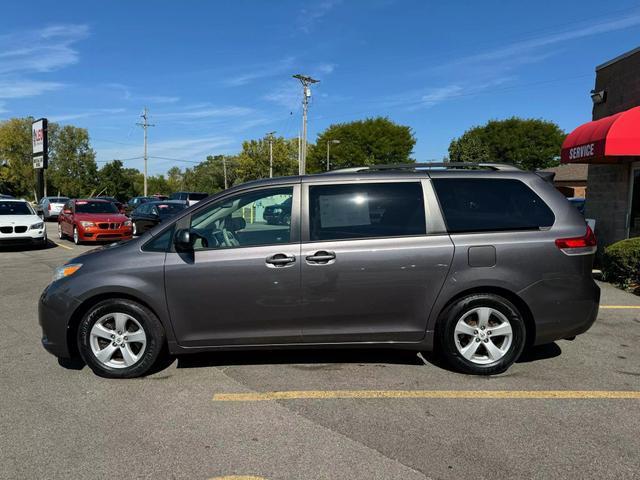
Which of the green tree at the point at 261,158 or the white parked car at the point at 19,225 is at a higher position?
the green tree at the point at 261,158

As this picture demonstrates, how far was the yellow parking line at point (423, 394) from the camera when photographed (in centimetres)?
388

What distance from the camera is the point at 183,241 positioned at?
401 centimetres

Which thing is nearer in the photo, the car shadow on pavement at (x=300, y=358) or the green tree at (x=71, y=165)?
the car shadow on pavement at (x=300, y=358)

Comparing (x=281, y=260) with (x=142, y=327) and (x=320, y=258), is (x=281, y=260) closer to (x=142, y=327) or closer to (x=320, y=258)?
(x=320, y=258)

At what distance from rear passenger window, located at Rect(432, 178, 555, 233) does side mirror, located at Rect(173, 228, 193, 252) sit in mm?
2219

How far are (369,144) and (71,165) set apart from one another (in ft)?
156

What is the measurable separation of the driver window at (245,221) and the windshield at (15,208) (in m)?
12.3

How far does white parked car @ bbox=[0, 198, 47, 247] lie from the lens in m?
13.1

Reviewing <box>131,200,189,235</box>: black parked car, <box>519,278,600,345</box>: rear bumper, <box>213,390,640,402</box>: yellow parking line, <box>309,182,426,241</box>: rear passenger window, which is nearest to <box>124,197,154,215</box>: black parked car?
<box>131,200,189,235</box>: black parked car

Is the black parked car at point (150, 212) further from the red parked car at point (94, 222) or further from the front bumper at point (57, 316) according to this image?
the front bumper at point (57, 316)

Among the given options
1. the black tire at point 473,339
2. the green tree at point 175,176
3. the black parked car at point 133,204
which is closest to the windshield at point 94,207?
the black parked car at point 133,204

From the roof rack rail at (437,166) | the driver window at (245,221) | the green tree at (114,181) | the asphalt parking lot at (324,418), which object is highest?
the green tree at (114,181)

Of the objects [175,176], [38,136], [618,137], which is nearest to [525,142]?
[38,136]

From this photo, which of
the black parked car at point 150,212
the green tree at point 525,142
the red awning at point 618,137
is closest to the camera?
the red awning at point 618,137
